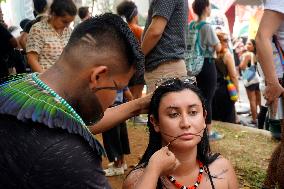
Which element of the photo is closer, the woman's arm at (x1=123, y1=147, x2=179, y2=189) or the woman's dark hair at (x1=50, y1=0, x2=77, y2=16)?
the woman's arm at (x1=123, y1=147, x2=179, y2=189)

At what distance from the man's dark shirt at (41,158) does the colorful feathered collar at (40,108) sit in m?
0.02

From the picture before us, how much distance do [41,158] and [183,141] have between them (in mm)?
1108

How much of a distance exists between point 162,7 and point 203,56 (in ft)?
5.42

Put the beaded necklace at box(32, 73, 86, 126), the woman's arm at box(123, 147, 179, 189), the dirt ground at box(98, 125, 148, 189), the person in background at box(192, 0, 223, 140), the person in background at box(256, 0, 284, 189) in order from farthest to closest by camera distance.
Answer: the person in background at box(192, 0, 223, 140)
the dirt ground at box(98, 125, 148, 189)
the person in background at box(256, 0, 284, 189)
the woman's arm at box(123, 147, 179, 189)
the beaded necklace at box(32, 73, 86, 126)

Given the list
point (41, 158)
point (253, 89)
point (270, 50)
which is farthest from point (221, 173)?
point (253, 89)

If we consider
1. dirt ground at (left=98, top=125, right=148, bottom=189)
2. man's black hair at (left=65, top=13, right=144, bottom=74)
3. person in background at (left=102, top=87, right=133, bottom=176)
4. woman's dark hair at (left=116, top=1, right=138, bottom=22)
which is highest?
man's black hair at (left=65, top=13, right=144, bottom=74)

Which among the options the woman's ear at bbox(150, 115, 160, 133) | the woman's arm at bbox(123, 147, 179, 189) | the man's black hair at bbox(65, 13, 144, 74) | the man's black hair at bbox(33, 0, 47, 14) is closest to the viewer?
the man's black hair at bbox(65, 13, 144, 74)

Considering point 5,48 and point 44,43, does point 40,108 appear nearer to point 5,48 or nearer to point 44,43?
point 44,43

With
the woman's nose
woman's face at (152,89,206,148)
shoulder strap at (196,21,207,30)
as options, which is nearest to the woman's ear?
woman's face at (152,89,206,148)

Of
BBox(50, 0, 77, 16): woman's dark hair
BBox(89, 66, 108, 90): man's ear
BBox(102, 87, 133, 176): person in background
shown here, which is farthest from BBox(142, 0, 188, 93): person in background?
BBox(89, 66, 108, 90): man's ear

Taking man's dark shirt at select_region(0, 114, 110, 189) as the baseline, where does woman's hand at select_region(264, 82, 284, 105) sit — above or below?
below

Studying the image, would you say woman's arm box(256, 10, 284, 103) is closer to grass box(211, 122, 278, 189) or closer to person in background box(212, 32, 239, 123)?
grass box(211, 122, 278, 189)

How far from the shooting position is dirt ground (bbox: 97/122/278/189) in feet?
14.2

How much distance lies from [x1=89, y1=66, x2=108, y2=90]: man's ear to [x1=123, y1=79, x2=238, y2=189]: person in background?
0.83m
